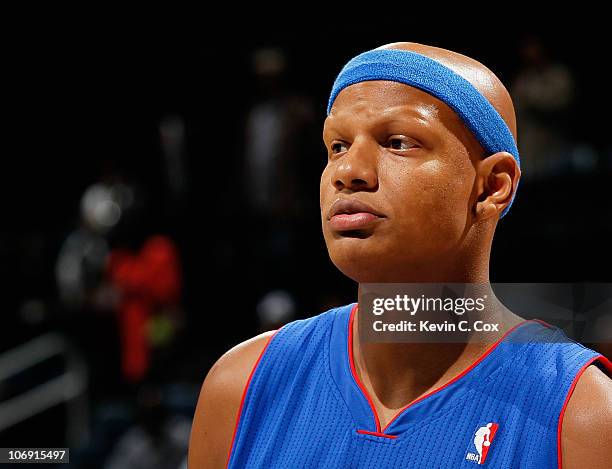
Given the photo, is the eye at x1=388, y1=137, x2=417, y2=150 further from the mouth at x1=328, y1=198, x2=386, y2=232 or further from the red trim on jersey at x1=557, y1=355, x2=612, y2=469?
the red trim on jersey at x1=557, y1=355, x2=612, y2=469

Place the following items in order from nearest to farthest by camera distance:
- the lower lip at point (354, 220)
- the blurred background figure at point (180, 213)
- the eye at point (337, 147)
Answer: the lower lip at point (354, 220)
the eye at point (337, 147)
the blurred background figure at point (180, 213)

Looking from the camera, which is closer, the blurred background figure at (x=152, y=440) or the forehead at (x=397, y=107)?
the forehead at (x=397, y=107)

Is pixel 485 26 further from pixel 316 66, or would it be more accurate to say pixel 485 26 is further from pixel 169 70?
pixel 169 70

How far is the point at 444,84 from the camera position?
157cm

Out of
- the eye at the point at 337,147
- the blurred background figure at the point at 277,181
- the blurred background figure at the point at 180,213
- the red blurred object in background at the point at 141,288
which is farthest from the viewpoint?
the red blurred object in background at the point at 141,288

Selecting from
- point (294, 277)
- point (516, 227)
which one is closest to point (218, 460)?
point (516, 227)

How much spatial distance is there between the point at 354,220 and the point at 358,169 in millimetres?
79

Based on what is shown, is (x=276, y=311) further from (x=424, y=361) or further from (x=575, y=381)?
(x=575, y=381)

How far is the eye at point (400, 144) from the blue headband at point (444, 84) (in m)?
0.08

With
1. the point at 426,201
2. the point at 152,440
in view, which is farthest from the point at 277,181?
the point at 426,201

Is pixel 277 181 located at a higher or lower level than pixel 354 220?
higher

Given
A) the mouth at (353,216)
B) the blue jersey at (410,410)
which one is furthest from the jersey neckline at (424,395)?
the mouth at (353,216)

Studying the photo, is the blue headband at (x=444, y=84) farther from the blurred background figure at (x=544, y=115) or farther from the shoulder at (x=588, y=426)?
the blurred background figure at (x=544, y=115)

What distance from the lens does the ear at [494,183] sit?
1611mm
